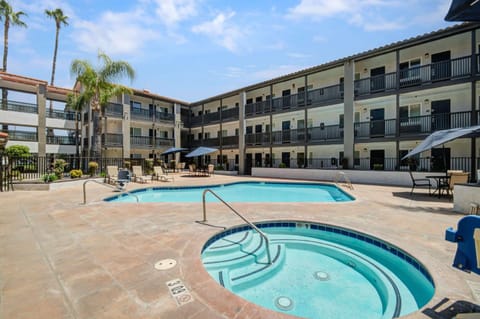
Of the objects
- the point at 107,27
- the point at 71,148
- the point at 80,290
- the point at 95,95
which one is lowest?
the point at 80,290

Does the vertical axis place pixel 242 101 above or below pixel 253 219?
above

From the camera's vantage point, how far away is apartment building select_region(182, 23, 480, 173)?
13.2 m

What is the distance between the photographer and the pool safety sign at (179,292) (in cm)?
254

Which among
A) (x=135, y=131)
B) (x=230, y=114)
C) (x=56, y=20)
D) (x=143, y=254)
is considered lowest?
(x=143, y=254)

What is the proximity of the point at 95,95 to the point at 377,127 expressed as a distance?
21899 mm

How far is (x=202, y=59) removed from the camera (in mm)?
15070

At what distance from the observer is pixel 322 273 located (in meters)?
4.08

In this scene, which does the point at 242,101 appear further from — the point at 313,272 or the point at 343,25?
the point at 313,272

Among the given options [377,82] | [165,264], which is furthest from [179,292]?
[377,82]

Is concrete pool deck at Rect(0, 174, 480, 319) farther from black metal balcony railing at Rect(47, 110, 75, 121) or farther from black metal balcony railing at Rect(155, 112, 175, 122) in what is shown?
black metal balcony railing at Rect(47, 110, 75, 121)

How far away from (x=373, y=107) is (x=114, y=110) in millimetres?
24069

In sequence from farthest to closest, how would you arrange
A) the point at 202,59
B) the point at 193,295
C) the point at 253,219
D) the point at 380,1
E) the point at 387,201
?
the point at 202,59
the point at 380,1
the point at 387,201
the point at 253,219
the point at 193,295

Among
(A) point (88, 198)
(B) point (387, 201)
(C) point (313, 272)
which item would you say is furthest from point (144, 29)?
(B) point (387, 201)

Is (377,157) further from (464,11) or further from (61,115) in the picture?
(61,115)
